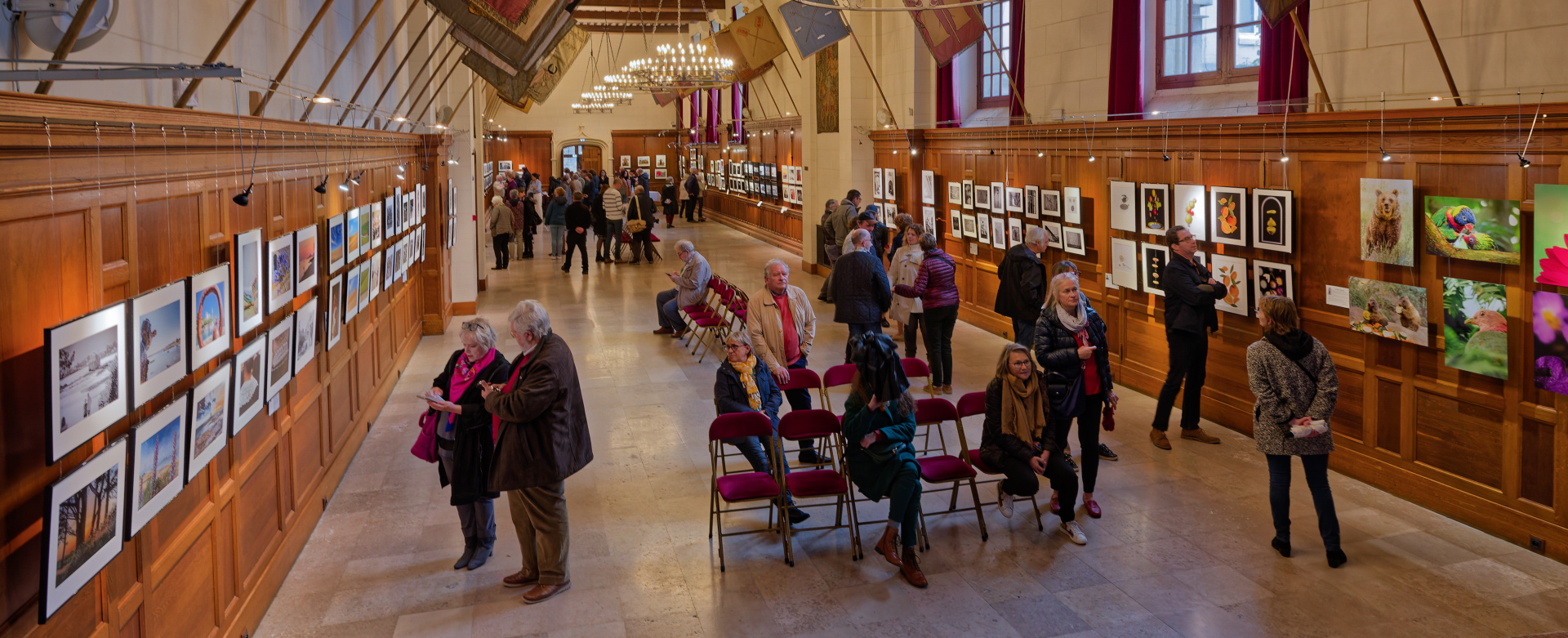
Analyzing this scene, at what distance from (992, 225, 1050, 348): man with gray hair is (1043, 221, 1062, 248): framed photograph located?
1899mm

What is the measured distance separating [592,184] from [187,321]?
23545 millimetres

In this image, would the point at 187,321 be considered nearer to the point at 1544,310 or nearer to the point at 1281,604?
the point at 1281,604

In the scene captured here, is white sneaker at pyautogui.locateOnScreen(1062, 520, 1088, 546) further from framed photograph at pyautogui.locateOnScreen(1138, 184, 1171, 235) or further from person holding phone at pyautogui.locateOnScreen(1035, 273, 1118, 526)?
framed photograph at pyautogui.locateOnScreen(1138, 184, 1171, 235)

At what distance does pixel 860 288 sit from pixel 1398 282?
3960 millimetres

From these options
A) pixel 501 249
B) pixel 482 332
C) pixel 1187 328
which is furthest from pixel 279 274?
pixel 501 249

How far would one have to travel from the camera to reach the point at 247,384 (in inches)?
182

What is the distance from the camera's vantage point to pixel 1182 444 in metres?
8.09

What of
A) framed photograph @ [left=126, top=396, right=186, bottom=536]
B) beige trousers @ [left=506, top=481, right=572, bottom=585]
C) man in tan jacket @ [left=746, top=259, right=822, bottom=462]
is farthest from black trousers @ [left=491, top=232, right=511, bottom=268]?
framed photograph @ [left=126, top=396, right=186, bottom=536]

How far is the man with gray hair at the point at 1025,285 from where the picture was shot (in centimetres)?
885

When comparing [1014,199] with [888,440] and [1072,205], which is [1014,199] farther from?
[888,440]

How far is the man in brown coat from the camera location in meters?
Result: 5.09

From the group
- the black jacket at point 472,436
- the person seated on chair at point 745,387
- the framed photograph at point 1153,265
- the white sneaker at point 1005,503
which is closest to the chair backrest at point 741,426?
the person seated on chair at point 745,387

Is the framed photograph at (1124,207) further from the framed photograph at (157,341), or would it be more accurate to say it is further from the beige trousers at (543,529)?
the framed photograph at (157,341)

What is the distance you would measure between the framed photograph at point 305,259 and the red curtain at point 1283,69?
649 centimetres
